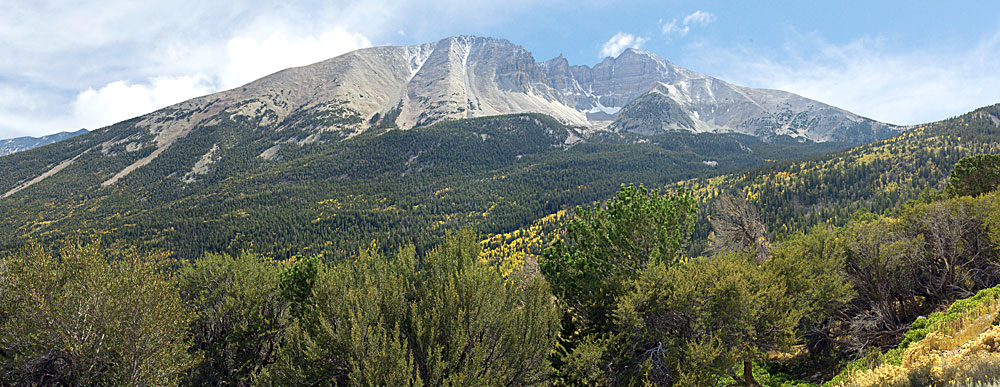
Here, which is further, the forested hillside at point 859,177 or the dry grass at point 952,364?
the forested hillside at point 859,177

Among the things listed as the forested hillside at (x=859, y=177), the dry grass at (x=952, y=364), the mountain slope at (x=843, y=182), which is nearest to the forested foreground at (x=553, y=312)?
the dry grass at (x=952, y=364)

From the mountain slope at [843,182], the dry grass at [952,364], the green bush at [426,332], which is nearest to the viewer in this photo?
the dry grass at [952,364]

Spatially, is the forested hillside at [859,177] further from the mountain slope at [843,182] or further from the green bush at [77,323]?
the green bush at [77,323]

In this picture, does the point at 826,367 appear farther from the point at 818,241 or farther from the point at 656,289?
the point at 656,289

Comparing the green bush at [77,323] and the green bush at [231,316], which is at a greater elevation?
the green bush at [77,323]

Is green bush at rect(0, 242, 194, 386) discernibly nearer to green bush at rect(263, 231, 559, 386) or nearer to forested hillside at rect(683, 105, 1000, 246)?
green bush at rect(263, 231, 559, 386)

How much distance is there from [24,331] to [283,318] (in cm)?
1272

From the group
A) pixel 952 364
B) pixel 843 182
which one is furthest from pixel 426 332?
pixel 843 182

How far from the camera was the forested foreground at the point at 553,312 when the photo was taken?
11391 mm


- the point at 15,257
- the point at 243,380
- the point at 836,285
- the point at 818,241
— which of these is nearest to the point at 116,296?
the point at 15,257

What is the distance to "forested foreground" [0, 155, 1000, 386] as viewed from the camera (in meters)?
11.4

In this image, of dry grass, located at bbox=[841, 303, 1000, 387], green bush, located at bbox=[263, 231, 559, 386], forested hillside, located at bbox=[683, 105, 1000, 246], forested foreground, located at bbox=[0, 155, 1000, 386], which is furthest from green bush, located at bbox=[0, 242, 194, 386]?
forested hillside, located at bbox=[683, 105, 1000, 246]

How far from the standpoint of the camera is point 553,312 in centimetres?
1498

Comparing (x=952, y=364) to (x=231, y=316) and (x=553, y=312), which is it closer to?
(x=553, y=312)
